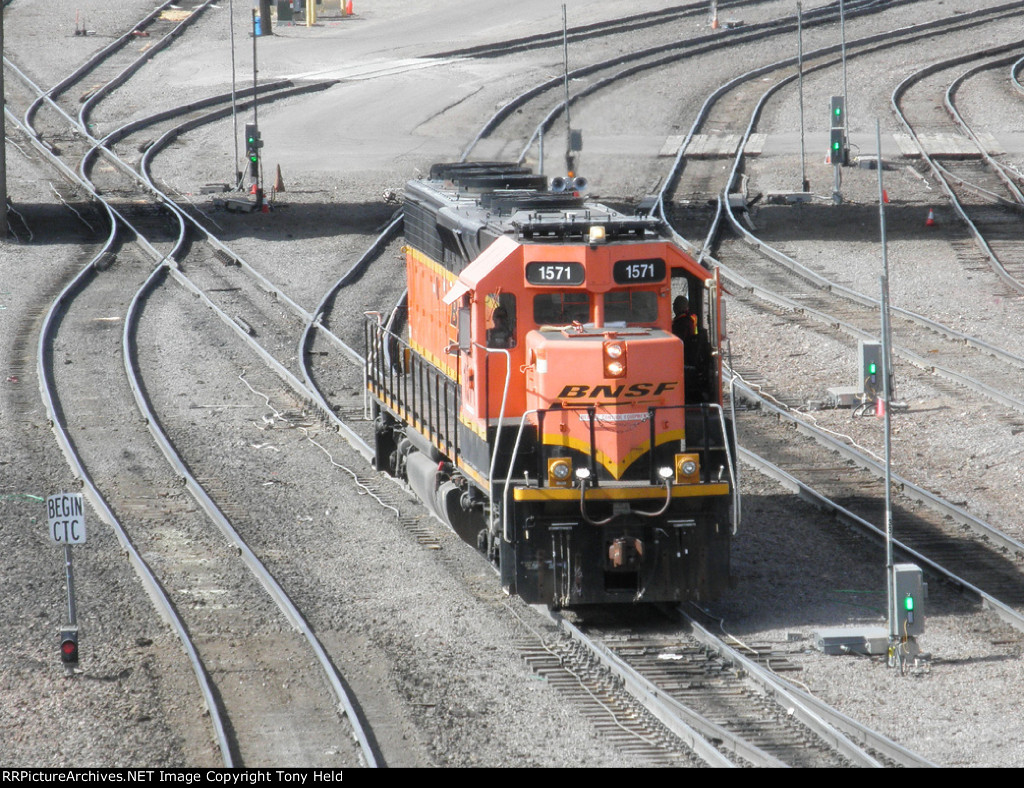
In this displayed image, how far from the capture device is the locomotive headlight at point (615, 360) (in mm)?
12836

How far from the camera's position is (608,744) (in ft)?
35.8

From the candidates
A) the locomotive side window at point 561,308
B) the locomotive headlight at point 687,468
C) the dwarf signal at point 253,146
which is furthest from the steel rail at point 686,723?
the dwarf signal at point 253,146

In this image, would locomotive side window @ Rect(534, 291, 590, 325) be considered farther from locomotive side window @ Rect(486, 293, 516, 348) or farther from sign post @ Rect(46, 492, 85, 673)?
sign post @ Rect(46, 492, 85, 673)

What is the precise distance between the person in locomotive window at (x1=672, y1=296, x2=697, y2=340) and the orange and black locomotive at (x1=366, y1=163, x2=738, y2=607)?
0.05 ft

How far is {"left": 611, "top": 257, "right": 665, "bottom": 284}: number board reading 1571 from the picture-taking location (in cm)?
1332

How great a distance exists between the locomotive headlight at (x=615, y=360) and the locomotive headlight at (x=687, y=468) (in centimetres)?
99

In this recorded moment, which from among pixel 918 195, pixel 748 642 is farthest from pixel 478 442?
pixel 918 195

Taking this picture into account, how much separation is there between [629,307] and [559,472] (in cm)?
178

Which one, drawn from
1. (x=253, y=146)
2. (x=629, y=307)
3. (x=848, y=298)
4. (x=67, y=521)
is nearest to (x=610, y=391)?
(x=629, y=307)

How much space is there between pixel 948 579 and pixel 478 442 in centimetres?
509

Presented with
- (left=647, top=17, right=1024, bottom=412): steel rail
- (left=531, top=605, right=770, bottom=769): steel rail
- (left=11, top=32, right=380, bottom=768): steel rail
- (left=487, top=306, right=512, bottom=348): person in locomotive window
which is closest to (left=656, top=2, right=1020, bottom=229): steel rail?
(left=647, top=17, right=1024, bottom=412): steel rail

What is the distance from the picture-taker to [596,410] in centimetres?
1309

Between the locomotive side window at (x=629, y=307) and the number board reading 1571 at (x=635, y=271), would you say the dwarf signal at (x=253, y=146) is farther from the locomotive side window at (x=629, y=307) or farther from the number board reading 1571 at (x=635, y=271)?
the number board reading 1571 at (x=635, y=271)
